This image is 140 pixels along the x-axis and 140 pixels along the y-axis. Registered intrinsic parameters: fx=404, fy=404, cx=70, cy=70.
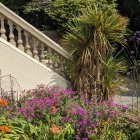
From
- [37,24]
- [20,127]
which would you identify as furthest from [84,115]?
[37,24]

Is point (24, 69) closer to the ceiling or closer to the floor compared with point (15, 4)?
closer to the floor

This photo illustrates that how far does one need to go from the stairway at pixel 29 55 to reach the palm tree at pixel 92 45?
35 centimetres

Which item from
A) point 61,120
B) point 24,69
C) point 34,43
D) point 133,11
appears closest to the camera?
point 61,120

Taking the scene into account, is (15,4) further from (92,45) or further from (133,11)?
(92,45)

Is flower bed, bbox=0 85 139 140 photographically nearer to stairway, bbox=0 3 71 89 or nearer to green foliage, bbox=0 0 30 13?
stairway, bbox=0 3 71 89

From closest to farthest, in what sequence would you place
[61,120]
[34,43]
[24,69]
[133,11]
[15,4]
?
[61,120] → [24,69] → [34,43] → [133,11] → [15,4]

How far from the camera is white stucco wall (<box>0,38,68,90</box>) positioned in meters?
7.90

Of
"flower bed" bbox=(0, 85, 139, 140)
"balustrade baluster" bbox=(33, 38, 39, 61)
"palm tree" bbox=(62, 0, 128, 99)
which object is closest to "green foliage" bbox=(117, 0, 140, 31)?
"palm tree" bbox=(62, 0, 128, 99)

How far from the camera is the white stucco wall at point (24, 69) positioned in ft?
25.9

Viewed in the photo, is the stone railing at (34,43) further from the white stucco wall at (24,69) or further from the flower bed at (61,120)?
the flower bed at (61,120)

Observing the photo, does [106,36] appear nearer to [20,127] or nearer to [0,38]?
[0,38]

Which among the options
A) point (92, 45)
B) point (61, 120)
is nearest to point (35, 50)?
point (92, 45)

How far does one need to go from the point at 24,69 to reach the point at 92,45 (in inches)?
56.7

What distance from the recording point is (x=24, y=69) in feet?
26.5
